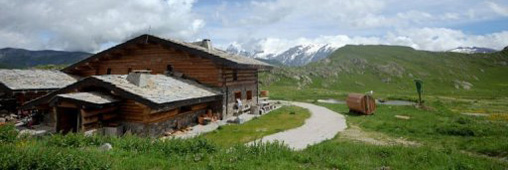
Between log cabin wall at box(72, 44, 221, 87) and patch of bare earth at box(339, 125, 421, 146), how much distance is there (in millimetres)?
10612

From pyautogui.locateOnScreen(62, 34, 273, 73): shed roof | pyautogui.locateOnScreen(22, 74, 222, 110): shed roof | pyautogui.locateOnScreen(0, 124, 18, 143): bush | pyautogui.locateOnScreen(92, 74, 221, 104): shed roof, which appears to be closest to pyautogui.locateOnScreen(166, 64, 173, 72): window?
pyautogui.locateOnScreen(62, 34, 273, 73): shed roof

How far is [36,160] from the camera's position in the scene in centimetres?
880

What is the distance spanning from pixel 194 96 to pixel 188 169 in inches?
479

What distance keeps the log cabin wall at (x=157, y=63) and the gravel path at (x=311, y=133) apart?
7.76 m

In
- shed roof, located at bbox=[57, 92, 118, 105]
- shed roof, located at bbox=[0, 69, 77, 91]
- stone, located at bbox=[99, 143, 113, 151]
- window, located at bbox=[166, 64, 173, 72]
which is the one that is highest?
window, located at bbox=[166, 64, 173, 72]

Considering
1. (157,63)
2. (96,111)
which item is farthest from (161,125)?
(157,63)

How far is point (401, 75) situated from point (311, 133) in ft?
383

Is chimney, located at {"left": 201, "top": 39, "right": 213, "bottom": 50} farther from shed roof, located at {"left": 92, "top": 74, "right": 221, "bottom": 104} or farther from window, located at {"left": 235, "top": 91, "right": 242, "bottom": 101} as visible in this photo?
shed roof, located at {"left": 92, "top": 74, "right": 221, "bottom": 104}

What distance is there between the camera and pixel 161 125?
19.8 metres

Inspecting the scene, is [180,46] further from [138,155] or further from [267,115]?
[138,155]

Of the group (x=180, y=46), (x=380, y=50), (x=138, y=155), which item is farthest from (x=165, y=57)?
(x=380, y=50)

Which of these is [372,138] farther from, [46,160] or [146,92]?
[46,160]

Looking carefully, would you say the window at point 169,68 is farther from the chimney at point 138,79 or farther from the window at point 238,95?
the chimney at point 138,79

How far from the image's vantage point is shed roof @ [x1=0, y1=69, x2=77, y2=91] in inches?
971
